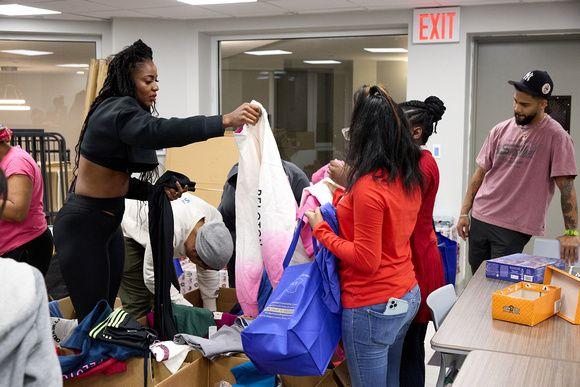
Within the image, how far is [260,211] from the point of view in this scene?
8.57 ft

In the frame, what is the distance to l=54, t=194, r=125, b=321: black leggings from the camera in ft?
8.79

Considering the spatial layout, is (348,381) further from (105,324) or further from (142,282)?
(142,282)

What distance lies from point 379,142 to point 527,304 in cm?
81

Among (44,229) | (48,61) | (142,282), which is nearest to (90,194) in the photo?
(142,282)

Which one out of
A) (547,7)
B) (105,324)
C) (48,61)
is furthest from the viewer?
(48,61)

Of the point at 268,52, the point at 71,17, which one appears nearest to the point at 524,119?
the point at 268,52

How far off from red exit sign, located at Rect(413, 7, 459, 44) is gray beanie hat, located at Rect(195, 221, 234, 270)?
138 inches

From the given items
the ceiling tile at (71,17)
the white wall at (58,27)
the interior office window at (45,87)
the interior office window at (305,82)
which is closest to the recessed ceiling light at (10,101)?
the interior office window at (45,87)

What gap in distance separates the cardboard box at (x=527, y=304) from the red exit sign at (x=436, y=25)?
362 centimetres

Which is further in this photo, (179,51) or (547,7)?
(179,51)

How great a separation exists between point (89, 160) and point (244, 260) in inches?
28.5

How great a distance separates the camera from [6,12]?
643 cm

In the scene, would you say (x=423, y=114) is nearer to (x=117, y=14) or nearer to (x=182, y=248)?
(x=182, y=248)

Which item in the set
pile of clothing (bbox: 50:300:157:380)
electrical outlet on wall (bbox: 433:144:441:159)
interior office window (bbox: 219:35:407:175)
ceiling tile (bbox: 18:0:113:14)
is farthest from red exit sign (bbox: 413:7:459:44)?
pile of clothing (bbox: 50:300:157:380)
